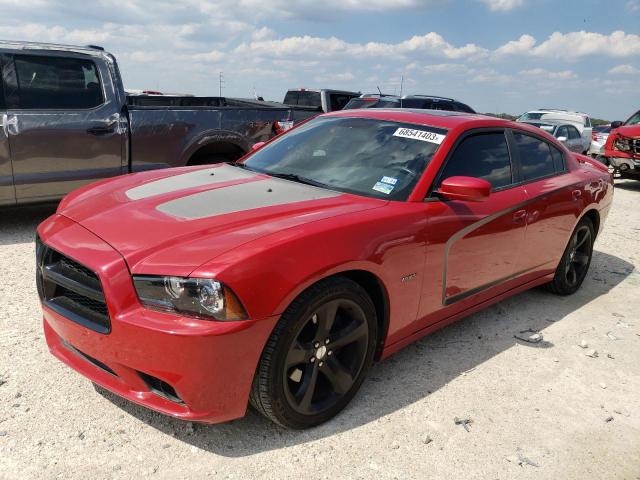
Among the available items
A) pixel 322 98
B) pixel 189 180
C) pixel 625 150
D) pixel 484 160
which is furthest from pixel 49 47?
pixel 625 150

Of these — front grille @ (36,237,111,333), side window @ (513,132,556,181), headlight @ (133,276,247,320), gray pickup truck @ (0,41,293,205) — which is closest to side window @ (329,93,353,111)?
gray pickup truck @ (0,41,293,205)

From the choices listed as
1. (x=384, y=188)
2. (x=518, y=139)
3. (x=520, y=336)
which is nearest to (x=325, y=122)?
(x=384, y=188)

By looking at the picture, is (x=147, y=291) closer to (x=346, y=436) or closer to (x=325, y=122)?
(x=346, y=436)

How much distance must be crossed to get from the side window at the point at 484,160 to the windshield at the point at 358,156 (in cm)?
17

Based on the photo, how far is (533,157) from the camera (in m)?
4.36

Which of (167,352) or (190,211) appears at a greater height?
(190,211)

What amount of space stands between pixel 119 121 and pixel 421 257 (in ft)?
13.9

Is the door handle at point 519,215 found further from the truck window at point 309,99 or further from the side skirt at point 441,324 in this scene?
the truck window at point 309,99

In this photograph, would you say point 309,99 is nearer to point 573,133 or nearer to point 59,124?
point 573,133

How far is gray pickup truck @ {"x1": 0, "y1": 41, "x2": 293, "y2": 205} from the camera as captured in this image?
18.4 ft

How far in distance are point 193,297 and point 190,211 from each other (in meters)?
0.68

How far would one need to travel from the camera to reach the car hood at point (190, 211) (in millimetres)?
2449

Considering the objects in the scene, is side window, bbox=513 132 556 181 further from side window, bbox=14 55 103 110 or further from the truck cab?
the truck cab

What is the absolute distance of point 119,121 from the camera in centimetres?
608
